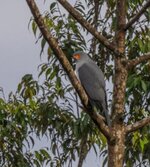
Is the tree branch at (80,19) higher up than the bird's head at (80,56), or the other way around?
the bird's head at (80,56)

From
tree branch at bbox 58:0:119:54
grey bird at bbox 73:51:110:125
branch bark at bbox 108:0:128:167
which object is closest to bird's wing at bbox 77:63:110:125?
grey bird at bbox 73:51:110:125

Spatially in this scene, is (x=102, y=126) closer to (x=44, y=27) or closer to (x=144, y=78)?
(x=44, y=27)

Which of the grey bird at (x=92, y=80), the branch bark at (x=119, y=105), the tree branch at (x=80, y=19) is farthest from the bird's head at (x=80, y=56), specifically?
the tree branch at (x=80, y=19)

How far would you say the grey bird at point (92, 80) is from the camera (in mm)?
4754

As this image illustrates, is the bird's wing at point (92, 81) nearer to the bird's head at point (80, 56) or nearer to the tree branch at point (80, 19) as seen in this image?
the bird's head at point (80, 56)

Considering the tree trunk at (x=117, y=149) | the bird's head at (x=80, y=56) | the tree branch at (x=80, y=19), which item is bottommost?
the tree trunk at (x=117, y=149)

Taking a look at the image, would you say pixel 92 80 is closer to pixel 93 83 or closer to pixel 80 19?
pixel 93 83

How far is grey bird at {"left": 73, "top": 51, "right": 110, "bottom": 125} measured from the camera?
4754 mm

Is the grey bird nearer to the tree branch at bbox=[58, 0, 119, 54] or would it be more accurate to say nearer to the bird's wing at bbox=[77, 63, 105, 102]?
the bird's wing at bbox=[77, 63, 105, 102]

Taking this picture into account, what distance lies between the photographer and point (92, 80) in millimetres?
5016

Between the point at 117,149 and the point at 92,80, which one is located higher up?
the point at 92,80

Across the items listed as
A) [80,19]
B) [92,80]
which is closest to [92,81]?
[92,80]

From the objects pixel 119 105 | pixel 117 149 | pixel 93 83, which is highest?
pixel 93 83

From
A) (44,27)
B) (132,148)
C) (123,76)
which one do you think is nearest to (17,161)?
(132,148)
